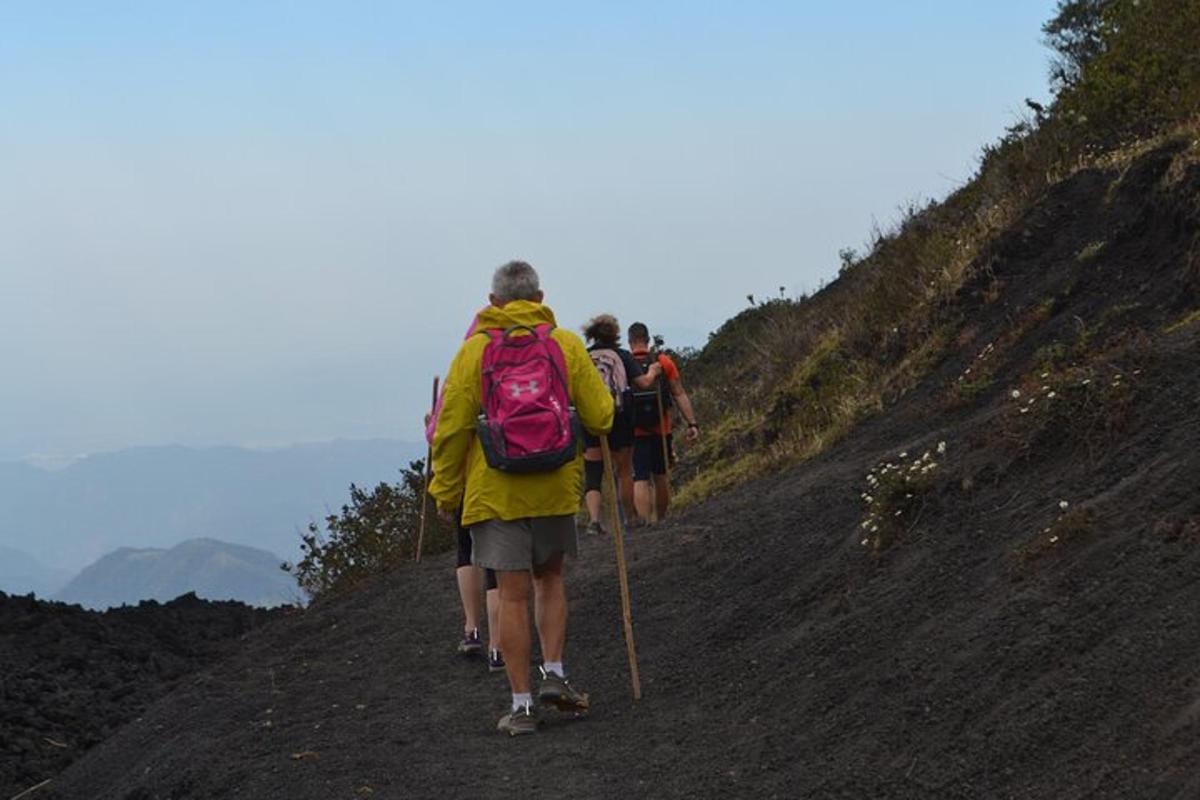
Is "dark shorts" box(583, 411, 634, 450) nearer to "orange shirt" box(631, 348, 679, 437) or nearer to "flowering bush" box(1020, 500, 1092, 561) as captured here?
"orange shirt" box(631, 348, 679, 437)

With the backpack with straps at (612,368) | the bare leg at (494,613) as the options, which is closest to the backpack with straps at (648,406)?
the backpack with straps at (612,368)

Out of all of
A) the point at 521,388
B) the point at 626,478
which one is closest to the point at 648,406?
the point at 626,478

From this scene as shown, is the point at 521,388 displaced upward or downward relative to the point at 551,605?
upward

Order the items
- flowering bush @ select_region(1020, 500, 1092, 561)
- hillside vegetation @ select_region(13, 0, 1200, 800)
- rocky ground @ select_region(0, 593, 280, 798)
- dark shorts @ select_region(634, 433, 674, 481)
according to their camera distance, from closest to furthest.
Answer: hillside vegetation @ select_region(13, 0, 1200, 800), flowering bush @ select_region(1020, 500, 1092, 561), rocky ground @ select_region(0, 593, 280, 798), dark shorts @ select_region(634, 433, 674, 481)

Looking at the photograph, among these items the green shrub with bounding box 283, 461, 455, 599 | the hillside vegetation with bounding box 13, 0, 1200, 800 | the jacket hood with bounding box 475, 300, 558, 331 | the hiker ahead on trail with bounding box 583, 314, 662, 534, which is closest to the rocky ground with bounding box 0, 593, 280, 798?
the hillside vegetation with bounding box 13, 0, 1200, 800

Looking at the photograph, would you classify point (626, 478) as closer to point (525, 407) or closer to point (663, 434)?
point (663, 434)

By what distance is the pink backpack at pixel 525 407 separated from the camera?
24.2 feet

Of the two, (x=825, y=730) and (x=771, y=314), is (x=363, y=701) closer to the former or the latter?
(x=825, y=730)

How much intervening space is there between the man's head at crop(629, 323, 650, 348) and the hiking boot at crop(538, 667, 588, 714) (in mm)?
5771

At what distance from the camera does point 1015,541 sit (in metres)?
7.04

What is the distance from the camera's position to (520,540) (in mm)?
7617

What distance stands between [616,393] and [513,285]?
4.63 metres

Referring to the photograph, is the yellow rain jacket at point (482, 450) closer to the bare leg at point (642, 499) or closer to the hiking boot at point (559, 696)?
the hiking boot at point (559, 696)

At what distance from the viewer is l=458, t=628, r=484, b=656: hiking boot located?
32.0 feet
